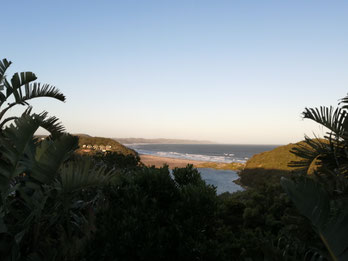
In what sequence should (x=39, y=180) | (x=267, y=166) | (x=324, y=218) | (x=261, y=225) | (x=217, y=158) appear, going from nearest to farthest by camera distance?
(x=324, y=218) → (x=39, y=180) → (x=261, y=225) → (x=267, y=166) → (x=217, y=158)

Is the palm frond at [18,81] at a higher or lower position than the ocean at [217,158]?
higher

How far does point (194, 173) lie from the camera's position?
4.23 meters


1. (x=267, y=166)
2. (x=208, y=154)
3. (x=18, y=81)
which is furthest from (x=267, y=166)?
(x=208, y=154)

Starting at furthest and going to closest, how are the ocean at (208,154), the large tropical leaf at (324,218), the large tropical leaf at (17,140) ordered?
the ocean at (208,154), the large tropical leaf at (17,140), the large tropical leaf at (324,218)

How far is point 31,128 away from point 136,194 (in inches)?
60.5

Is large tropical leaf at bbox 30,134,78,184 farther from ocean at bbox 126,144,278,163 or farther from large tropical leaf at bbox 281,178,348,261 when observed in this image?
ocean at bbox 126,144,278,163

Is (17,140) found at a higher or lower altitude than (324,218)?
higher

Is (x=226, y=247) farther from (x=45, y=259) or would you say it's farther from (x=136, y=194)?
(x=45, y=259)

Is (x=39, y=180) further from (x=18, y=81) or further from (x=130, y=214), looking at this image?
(x=18, y=81)

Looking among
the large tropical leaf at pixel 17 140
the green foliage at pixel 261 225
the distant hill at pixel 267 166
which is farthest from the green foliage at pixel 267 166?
the large tropical leaf at pixel 17 140

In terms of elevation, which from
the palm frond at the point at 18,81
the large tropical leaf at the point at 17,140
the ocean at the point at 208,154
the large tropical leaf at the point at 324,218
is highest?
the palm frond at the point at 18,81

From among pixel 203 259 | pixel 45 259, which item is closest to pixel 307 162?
pixel 203 259

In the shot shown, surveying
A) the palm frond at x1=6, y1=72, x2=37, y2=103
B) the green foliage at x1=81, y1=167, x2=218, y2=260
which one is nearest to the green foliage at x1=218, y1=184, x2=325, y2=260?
the green foliage at x1=81, y1=167, x2=218, y2=260

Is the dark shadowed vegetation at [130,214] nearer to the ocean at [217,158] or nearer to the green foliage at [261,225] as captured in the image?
the green foliage at [261,225]
